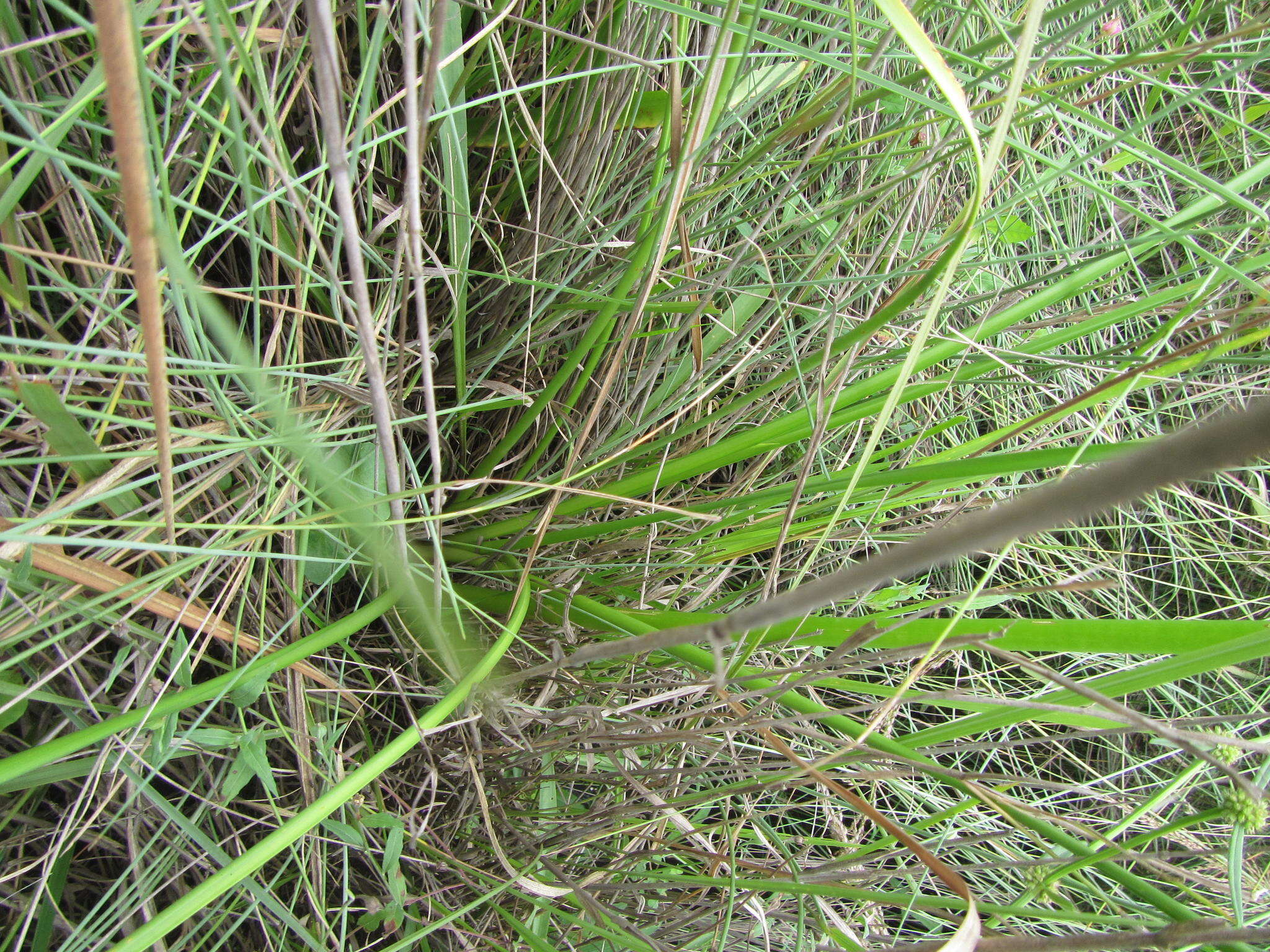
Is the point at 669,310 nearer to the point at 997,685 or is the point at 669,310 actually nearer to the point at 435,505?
the point at 435,505

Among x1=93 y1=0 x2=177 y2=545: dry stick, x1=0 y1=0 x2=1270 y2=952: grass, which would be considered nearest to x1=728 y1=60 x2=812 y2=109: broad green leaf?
x1=0 y1=0 x2=1270 y2=952: grass

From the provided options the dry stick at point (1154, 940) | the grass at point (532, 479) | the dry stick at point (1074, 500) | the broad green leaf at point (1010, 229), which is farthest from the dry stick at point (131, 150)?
the broad green leaf at point (1010, 229)

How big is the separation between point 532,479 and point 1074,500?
1.74ft

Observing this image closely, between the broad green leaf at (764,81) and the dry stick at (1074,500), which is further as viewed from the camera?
the broad green leaf at (764,81)

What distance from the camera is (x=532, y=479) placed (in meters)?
0.61

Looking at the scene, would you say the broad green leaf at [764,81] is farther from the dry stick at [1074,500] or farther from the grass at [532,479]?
the dry stick at [1074,500]

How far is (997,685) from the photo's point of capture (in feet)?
2.76

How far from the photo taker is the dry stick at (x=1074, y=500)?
0.09m

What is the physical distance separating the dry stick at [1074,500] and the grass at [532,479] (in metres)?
0.15

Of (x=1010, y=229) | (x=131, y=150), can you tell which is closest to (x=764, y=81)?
(x=1010, y=229)

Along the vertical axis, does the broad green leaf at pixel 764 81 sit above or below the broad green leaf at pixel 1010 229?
above

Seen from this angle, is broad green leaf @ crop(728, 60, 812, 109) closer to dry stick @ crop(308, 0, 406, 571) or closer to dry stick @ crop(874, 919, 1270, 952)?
dry stick @ crop(308, 0, 406, 571)

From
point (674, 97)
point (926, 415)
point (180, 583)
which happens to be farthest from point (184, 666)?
point (926, 415)

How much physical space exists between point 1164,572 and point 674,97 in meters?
0.96
